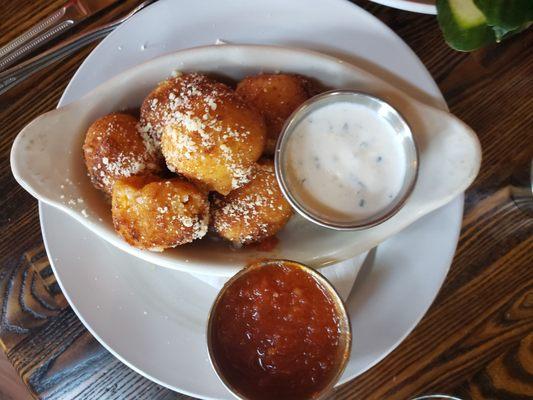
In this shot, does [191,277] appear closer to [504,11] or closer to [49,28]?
[49,28]

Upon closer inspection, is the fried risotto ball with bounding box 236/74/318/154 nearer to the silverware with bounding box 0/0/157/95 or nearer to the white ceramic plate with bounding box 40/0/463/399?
the white ceramic plate with bounding box 40/0/463/399

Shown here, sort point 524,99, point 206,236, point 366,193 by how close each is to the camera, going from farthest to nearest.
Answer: point 524,99 → point 206,236 → point 366,193

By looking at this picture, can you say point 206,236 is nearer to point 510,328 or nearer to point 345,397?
point 345,397

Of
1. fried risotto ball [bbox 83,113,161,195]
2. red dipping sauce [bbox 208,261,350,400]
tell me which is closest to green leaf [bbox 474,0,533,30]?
red dipping sauce [bbox 208,261,350,400]

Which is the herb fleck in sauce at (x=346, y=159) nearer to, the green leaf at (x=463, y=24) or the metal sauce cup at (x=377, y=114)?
the metal sauce cup at (x=377, y=114)

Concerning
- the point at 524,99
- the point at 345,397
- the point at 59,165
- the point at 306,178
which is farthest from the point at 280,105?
the point at 345,397
